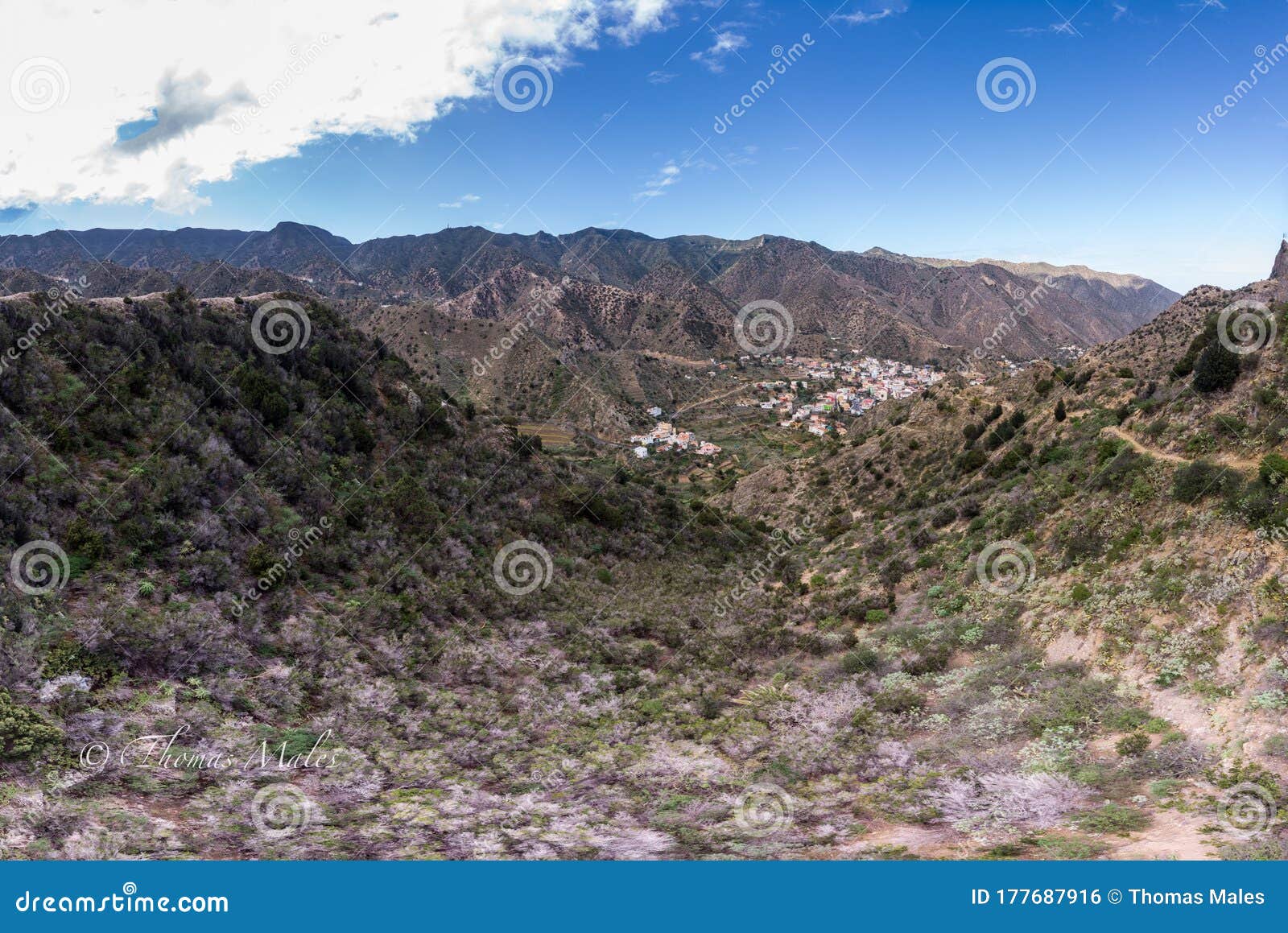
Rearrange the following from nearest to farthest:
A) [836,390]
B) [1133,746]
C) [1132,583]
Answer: [1133,746]
[1132,583]
[836,390]

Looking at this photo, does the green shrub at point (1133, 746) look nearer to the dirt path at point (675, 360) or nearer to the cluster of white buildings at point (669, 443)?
the cluster of white buildings at point (669, 443)

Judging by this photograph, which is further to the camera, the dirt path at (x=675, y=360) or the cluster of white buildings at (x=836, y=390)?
the dirt path at (x=675, y=360)

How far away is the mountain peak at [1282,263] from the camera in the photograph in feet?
283

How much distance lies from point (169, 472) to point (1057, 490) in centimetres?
2899

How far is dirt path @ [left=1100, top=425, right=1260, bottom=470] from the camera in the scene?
53.2 ft

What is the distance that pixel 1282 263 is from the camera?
90.5 metres

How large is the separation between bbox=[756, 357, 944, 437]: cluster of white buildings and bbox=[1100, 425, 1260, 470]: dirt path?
8911cm

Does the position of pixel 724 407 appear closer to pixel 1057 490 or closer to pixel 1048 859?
pixel 1057 490

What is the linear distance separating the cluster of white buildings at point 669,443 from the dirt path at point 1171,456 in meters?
75.1

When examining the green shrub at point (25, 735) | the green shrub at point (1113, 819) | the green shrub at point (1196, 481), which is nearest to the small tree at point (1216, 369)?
the green shrub at point (1196, 481)

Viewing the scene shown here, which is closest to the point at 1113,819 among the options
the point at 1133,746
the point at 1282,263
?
the point at 1133,746

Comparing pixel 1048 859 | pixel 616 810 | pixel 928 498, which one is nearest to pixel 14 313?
pixel 616 810

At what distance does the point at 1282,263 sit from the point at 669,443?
95133 millimetres

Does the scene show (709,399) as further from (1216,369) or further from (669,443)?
(1216,369)
